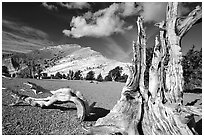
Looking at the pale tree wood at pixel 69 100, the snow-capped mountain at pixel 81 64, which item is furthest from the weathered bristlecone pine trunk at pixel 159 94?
the snow-capped mountain at pixel 81 64

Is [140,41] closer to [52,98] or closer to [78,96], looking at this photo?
[78,96]

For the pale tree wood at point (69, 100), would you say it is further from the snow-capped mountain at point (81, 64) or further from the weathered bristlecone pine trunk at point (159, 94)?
the snow-capped mountain at point (81, 64)

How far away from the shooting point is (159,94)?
5527mm

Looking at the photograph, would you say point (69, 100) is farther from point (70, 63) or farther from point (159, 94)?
point (70, 63)

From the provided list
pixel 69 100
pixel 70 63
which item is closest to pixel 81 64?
pixel 70 63

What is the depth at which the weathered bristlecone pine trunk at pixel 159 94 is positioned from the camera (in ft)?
16.8

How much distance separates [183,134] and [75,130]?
3493 mm

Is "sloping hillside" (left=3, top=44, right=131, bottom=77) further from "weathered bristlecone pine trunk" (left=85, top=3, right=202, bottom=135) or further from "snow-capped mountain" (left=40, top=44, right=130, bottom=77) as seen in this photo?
"weathered bristlecone pine trunk" (left=85, top=3, right=202, bottom=135)

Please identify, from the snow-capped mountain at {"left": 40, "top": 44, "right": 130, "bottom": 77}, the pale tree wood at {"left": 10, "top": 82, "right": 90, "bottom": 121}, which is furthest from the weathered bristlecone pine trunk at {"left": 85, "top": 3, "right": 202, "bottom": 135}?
the snow-capped mountain at {"left": 40, "top": 44, "right": 130, "bottom": 77}

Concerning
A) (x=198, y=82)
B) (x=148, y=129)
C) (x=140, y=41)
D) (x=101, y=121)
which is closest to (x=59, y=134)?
(x=101, y=121)

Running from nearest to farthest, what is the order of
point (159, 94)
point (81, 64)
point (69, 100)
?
point (159, 94) < point (69, 100) < point (81, 64)

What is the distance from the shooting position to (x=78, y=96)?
24.2 feet

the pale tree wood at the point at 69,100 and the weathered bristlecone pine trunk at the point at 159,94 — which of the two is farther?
the pale tree wood at the point at 69,100

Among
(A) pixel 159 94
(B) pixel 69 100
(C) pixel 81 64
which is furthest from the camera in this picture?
(C) pixel 81 64
